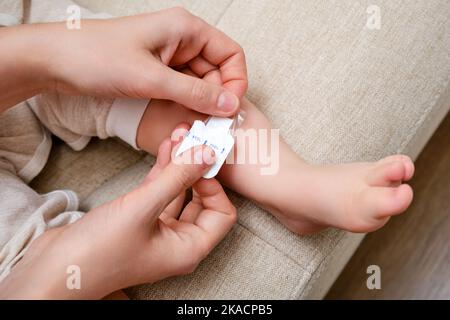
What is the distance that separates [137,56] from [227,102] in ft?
0.48

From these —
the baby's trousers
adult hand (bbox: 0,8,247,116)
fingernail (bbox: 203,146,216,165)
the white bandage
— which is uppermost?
adult hand (bbox: 0,8,247,116)

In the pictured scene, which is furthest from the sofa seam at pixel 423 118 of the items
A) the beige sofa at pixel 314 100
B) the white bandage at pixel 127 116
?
the white bandage at pixel 127 116

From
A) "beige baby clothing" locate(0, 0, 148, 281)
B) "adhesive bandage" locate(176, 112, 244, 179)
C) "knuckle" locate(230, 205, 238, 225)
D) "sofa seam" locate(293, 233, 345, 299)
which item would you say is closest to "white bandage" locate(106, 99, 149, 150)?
"beige baby clothing" locate(0, 0, 148, 281)

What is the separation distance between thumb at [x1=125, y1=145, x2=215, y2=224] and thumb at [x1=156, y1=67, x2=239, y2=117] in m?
0.07

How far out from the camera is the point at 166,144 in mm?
684

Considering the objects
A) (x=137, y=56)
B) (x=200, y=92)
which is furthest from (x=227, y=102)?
(x=137, y=56)

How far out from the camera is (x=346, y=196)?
629mm

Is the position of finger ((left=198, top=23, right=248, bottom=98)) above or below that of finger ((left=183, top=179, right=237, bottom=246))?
above

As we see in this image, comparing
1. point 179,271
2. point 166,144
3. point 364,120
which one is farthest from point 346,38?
point 179,271

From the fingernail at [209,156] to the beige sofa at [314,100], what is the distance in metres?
0.12

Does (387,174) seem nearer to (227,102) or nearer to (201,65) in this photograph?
(227,102)

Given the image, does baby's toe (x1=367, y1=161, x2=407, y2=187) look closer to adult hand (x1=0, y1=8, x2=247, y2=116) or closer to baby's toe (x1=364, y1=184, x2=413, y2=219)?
baby's toe (x1=364, y1=184, x2=413, y2=219)

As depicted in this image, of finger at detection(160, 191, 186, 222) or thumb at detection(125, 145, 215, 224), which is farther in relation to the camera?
finger at detection(160, 191, 186, 222)

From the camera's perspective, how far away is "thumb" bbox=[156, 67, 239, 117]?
0.65m
